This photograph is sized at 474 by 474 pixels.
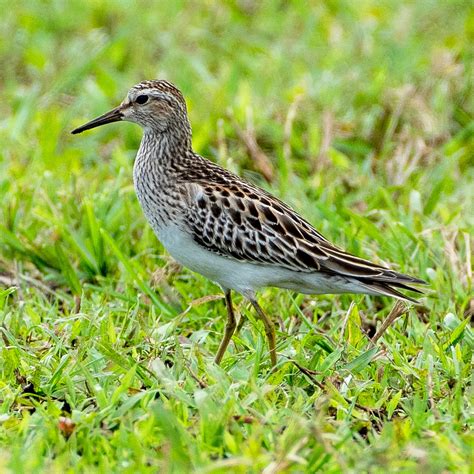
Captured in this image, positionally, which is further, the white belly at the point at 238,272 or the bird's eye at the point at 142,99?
the bird's eye at the point at 142,99

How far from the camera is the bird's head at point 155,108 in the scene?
22.8 ft

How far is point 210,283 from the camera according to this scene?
7.45 m

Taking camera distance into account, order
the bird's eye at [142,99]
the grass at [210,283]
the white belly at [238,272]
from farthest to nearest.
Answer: the bird's eye at [142,99], the white belly at [238,272], the grass at [210,283]

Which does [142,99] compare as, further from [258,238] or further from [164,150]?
[258,238]

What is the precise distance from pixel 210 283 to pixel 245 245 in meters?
1.05

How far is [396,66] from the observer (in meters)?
10.8

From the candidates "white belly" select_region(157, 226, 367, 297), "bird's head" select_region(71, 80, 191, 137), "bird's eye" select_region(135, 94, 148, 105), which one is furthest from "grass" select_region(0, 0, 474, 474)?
"bird's eye" select_region(135, 94, 148, 105)

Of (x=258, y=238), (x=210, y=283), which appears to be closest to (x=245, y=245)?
(x=258, y=238)

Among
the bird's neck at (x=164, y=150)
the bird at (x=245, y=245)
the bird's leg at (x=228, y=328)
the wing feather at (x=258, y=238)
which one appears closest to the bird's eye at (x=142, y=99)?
the bird's neck at (x=164, y=150)

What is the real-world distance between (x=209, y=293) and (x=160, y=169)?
996mm

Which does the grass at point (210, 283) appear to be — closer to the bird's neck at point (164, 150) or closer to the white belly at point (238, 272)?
the white belly at point (238, 272)

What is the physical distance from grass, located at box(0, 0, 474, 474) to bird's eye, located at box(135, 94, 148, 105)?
0.97m

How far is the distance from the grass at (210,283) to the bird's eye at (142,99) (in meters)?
0.97

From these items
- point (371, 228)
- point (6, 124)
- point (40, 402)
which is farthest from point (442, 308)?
point (6, 124)
